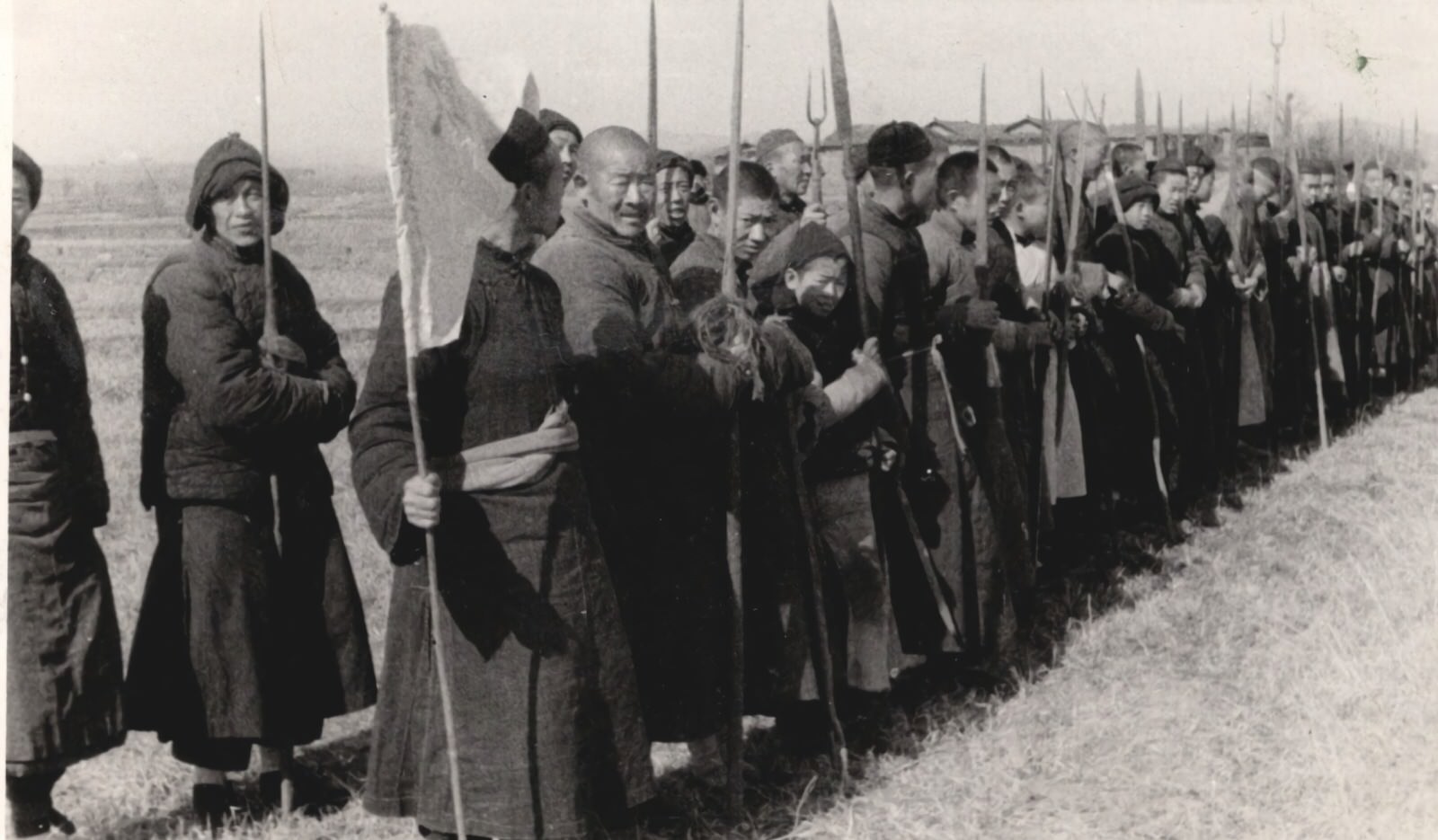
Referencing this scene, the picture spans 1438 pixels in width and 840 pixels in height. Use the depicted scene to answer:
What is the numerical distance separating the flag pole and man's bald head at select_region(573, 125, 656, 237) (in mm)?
1076


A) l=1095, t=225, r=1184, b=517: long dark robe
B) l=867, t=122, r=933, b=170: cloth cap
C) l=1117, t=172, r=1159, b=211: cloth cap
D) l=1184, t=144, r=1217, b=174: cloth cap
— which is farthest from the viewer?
l=1184, t=144, r=1217, b=174: cloth cap

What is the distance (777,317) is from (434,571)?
6.55ft

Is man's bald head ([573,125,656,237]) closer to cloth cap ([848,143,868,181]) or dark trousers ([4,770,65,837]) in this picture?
cloth cap ([848,143,868,181])

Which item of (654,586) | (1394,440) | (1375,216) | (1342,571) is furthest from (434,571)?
(1375,216)

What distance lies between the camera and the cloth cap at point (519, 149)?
3.90m

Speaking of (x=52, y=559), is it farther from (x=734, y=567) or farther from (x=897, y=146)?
(x=897, y=146)

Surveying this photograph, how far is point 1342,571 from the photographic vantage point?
7.84 m

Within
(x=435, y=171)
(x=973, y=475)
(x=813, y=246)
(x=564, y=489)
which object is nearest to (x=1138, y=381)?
(x=973, y=475)

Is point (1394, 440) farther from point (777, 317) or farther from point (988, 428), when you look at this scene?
point (777, 317)

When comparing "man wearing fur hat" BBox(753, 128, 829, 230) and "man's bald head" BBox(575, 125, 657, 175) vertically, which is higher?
"man wearing fur hat" BBox(753, 128, 829, 230)

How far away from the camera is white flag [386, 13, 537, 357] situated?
3633 millimetres

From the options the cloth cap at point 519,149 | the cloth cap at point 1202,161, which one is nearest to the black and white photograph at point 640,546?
the cloth cap at point 519,149

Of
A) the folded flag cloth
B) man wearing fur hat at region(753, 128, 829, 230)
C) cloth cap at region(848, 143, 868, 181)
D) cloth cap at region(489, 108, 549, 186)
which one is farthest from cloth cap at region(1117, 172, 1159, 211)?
the folded flag cloth

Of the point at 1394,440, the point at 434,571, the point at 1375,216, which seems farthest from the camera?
the point at 1375,216
